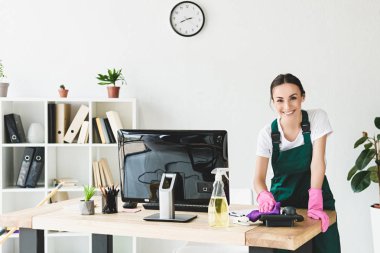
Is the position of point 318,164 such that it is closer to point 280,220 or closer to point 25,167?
point 280,220

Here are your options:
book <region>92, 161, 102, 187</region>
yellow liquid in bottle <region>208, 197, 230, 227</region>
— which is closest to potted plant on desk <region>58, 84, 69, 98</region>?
book <region>92, 161, 102, 187</region>

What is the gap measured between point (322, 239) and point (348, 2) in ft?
7.20

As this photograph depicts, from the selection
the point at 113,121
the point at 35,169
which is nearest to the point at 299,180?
the point at 113,121

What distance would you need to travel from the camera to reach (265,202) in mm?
2385

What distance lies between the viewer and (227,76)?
4.33 m

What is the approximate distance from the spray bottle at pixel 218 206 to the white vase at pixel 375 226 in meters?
1.96

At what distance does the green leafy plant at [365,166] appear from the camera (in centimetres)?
380

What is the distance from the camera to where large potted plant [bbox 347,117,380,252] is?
12.3ft

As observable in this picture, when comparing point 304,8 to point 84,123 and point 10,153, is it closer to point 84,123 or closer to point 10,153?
point 84,123

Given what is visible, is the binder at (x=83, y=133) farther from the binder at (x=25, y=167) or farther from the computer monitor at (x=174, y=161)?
the computer monitor at (x=174, y=161)

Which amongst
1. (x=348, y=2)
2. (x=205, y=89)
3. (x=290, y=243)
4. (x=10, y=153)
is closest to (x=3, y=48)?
(x=10, y=153)

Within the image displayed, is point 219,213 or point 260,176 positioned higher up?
point 260,176

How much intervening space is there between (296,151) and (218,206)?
25.8 inches

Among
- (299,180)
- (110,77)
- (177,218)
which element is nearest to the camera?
(177,218)
